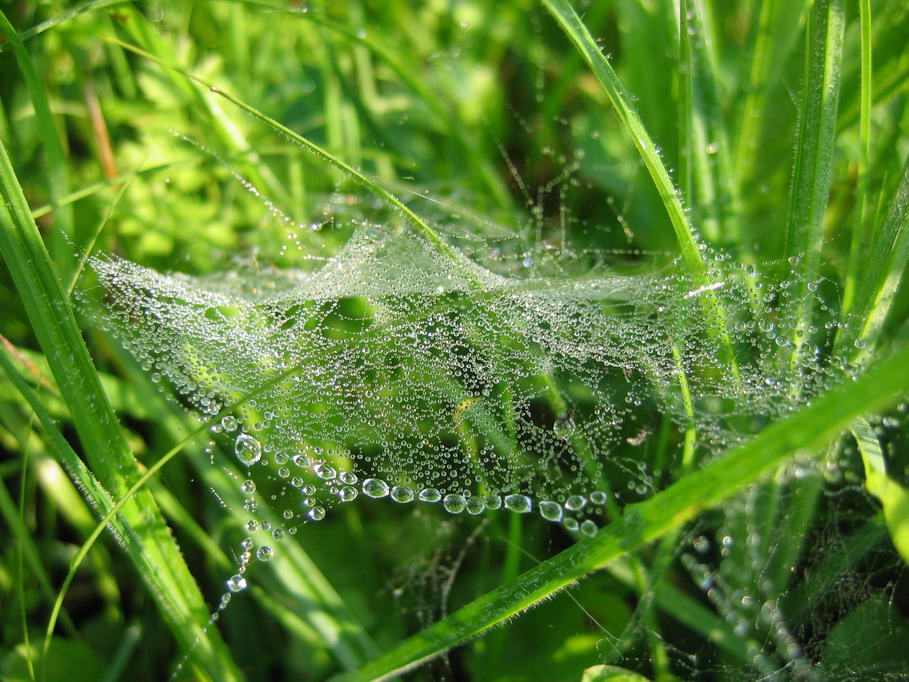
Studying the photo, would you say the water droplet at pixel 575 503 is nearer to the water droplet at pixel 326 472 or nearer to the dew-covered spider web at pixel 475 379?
the dew-covered spider web at pixel 475 379

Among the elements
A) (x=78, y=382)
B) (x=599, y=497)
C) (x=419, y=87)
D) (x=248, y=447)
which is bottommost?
(x=599, y=497)

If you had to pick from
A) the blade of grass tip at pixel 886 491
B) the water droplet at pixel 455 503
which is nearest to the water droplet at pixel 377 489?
the water droplet at pixel 455 503

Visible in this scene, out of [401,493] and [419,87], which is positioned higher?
[419,87]

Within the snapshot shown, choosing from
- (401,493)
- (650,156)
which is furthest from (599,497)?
(650,156)

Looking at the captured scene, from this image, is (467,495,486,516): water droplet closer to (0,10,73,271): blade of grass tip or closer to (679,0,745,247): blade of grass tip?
(679,0,745,247): blade of grass tip

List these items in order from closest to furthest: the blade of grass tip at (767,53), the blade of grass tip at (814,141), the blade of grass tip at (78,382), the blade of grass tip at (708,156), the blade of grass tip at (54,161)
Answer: the blade of grass tip at (78,382) → the blade of grass tip at (814,141) → the blade of grass tip at (54,161) → the blade of grass tip at (708,156) → the blade of grass tip at (767,53)

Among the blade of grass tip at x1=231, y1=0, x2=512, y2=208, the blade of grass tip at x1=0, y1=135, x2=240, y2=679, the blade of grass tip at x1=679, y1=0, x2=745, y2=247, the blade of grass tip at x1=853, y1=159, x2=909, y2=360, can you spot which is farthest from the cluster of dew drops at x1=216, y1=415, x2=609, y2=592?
the blade of grass tip at x1=231, y1=0, x2=512, y2=208

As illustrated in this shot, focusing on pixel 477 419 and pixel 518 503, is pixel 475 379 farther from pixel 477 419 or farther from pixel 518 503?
pixel 518 503
